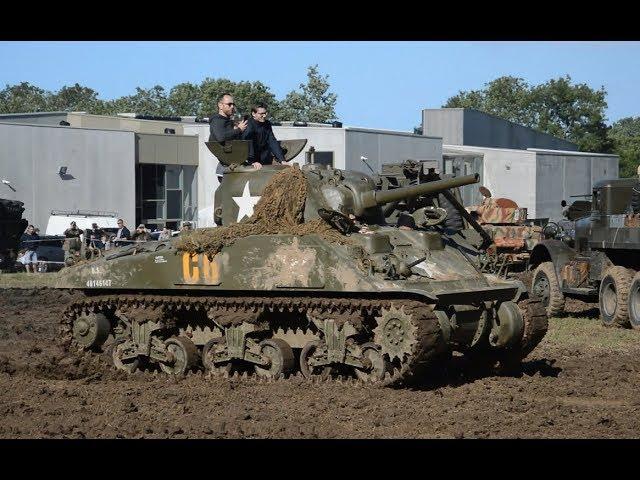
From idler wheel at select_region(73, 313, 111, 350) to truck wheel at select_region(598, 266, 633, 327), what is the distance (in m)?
9.98

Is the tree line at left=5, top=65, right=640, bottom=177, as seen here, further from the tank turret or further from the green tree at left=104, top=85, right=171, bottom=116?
the tank turret

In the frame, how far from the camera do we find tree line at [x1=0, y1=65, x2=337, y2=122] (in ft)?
235

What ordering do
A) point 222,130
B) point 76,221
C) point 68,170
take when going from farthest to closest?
1. point 68,170
2. point 76,221
3. point 222,130

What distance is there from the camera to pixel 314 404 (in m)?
12.4

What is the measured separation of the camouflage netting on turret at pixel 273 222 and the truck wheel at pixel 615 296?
28.1 feet

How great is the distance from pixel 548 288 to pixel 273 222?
10483 millimetres

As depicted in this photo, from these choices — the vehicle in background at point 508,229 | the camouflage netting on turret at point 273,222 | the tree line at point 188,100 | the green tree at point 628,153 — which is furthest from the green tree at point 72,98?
the camouflage netting on turret at point 273,222

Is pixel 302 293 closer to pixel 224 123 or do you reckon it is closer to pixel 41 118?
pixel 224 123

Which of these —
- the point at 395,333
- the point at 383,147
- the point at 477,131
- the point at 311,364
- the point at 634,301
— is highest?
the point at 477,131

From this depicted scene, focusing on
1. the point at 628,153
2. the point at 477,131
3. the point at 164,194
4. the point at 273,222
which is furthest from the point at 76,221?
the point at 628,153

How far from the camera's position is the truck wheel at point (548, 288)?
2339cm

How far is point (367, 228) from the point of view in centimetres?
1480
